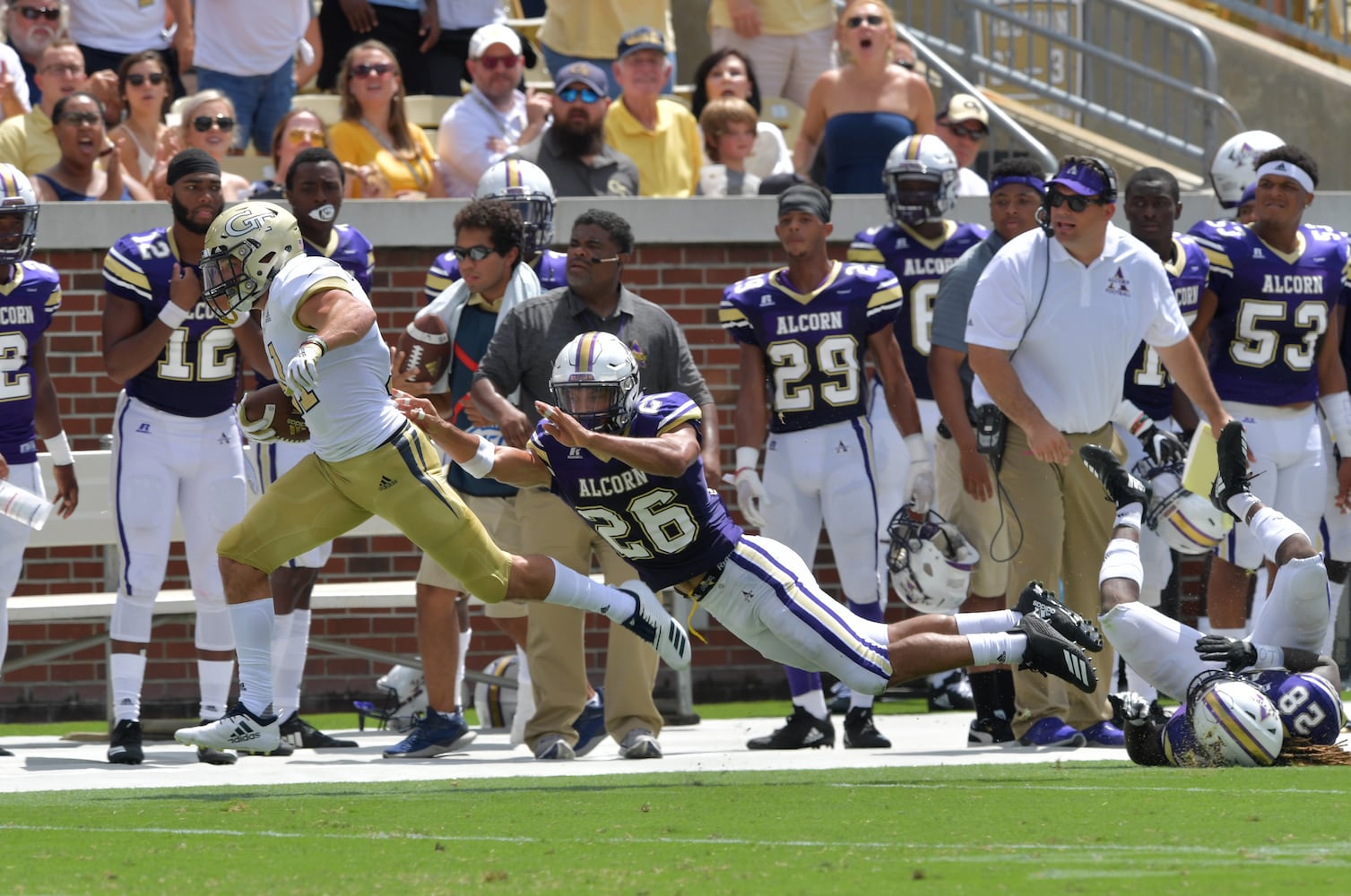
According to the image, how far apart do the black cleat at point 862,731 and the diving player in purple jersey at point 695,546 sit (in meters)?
1.46

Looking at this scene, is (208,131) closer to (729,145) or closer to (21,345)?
(21,345)

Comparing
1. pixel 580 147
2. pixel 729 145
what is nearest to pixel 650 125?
pixel 729 145

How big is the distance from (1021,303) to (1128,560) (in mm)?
1313

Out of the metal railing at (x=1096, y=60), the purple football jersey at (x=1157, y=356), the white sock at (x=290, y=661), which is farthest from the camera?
the metal railing at (x=1096, y=60)

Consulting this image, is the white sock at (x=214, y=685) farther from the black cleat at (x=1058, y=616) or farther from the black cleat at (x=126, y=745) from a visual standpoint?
the black cleat at (x=1058, y=616)

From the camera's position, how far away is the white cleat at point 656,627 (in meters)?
7.71

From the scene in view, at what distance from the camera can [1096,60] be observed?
1428cm

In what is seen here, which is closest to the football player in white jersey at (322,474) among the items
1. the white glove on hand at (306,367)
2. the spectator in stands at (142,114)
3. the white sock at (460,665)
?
the white glove on hand at (306,367)

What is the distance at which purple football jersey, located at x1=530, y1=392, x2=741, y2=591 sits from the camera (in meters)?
7.20

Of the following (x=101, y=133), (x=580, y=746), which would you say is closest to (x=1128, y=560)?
(x=580, y=746)

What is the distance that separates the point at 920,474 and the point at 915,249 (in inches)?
52.4

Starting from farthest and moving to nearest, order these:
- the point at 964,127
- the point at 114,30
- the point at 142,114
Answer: the point at 114,30
the point at 964,127
the point at 142,114

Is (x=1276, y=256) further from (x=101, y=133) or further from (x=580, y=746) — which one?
(x=101, y=133)

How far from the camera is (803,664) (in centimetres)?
747
